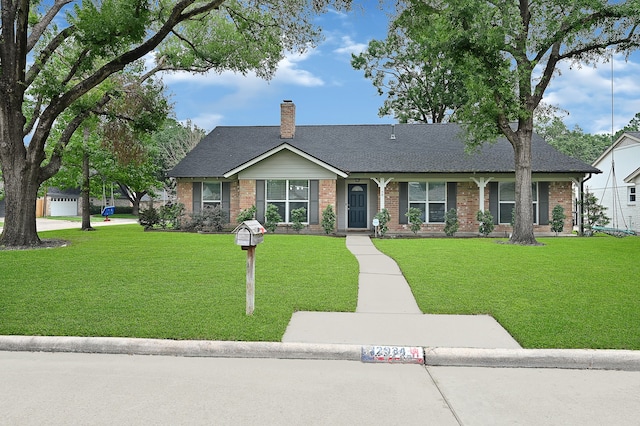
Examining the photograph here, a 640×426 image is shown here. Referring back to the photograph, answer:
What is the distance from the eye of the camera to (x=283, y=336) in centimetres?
528

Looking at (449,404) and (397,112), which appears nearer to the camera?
(449,404)

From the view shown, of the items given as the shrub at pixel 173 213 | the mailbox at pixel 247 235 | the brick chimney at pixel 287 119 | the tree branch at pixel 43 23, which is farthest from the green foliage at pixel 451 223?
the tree branch at pixel 43 23

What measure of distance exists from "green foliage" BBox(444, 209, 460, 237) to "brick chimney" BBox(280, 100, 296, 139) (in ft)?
30.3

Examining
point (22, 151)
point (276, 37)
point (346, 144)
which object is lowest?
point (22, 151)

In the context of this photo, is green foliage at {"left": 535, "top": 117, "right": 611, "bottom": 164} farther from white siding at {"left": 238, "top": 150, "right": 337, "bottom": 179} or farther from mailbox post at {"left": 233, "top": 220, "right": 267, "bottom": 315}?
mailbox post at {"left": 233, "top": 220, "right": 267, "bottom": 315}

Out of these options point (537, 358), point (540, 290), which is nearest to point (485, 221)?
point (540, 290)

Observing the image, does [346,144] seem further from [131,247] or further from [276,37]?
[131,247]

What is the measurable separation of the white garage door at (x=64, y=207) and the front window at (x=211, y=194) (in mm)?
34821

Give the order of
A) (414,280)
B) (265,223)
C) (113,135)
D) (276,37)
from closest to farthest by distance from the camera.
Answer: (414,280)
(276,37)
(265,223)
(113,135)

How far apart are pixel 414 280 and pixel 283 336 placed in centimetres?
418

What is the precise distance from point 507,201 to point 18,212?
18724 mm

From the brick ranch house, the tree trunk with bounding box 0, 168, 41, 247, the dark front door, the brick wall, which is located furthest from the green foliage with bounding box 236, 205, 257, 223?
the tree trunk with bounding box 0, 168, 41, 247

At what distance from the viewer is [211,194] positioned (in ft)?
73.0

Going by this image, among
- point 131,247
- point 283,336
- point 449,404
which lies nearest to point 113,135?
point 131,247
